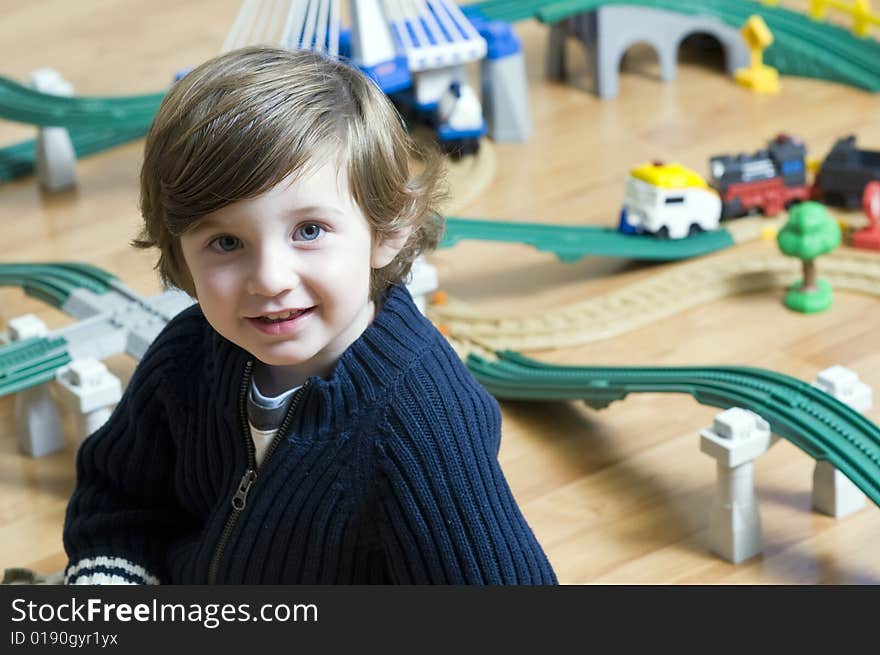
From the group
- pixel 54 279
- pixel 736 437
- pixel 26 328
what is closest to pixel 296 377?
pixel 736 437

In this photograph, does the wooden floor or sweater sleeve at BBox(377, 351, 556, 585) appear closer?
sweater sleeve at BBox(377, 351, 556, 585)

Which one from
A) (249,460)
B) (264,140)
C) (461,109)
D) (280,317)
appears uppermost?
(264,140)

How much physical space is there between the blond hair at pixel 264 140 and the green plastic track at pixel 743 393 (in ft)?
1.69

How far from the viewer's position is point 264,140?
36.4 inches

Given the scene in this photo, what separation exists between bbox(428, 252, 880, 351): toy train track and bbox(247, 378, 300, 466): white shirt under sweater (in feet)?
2.41

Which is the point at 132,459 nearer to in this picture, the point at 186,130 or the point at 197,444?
the point at 197,444

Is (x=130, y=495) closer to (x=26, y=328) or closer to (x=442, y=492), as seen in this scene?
(x=442, y=492)

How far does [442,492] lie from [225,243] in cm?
23

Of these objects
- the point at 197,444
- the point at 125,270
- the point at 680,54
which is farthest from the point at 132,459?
the point at 680,54

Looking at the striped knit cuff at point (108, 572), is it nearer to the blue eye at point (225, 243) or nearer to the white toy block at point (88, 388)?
the blue eye at point (225, 243)

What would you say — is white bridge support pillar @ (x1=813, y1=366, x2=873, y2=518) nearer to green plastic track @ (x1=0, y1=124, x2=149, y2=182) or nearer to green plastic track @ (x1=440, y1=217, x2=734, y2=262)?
green plastic track @ (x1=440, y1=217, x2=734, y2=262)

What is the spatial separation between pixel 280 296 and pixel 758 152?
123 centimetres

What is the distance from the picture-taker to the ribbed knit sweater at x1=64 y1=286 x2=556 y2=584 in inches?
40.1

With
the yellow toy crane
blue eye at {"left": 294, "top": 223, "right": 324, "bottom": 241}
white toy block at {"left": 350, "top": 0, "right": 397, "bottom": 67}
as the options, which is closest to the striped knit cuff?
blue eye at {"left": 294, "top": 223, "right": 324, "bottom": 241}
